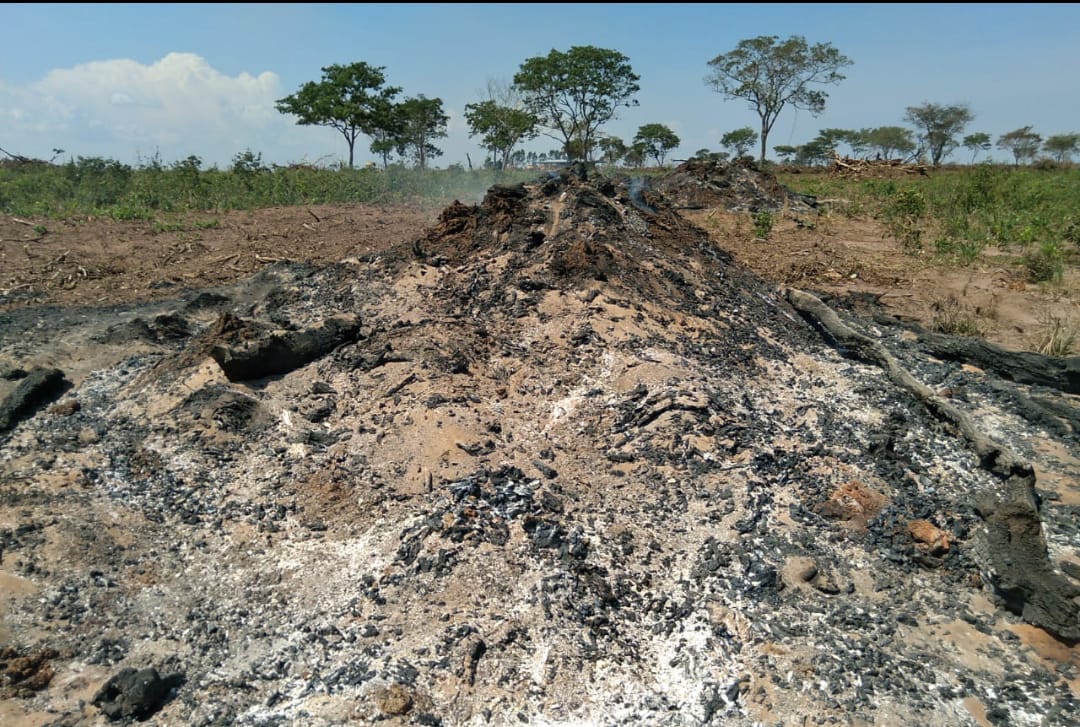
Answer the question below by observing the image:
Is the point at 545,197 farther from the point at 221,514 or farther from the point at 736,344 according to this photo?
the point at 221,514

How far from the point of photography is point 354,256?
875 centimetres

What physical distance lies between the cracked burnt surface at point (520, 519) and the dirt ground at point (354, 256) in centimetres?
212

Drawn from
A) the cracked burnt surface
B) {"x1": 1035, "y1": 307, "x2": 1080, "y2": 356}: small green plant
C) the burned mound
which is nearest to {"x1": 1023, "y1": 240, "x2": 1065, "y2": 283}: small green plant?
{"x1": 1035, "y1": 307, "x2": 1080, "y2": 356}: small green plant

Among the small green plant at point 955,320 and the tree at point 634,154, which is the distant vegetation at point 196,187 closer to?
the small green plant at point 955,320

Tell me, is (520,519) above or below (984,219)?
below

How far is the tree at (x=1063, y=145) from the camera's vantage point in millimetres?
33438

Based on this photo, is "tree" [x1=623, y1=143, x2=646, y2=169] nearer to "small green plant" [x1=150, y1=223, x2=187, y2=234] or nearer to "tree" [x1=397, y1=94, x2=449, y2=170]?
"tree" [x1=397, y1=94, x2=449, y2=170]

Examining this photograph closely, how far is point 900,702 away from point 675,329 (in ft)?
10.6

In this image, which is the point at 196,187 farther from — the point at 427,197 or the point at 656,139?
the point at 656,139

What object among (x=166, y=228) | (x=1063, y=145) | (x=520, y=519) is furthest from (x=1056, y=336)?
(x=1063, y=145)

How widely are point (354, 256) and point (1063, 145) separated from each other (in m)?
39.7

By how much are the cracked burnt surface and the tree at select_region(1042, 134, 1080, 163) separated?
1466 inches

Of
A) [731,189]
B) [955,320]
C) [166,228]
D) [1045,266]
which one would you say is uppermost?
[731,189]

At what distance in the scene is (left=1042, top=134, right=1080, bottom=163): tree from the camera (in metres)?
33.4
